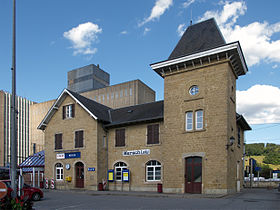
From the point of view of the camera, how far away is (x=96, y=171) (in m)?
23.5

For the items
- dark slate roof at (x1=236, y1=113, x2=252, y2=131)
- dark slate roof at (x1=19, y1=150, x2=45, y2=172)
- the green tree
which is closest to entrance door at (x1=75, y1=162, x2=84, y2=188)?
dark slate roof at (x1=19, y1=150, x2=45, y2=172)

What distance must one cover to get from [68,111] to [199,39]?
1400 centimetres

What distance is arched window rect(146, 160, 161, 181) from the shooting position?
21.9 m

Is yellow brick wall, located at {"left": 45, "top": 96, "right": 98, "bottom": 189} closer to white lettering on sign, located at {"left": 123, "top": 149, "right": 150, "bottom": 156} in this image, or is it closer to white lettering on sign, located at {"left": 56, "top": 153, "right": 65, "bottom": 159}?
white lettering on sign, located at {"left": 56, "top": 153, "right": 65, "bottom": 159}

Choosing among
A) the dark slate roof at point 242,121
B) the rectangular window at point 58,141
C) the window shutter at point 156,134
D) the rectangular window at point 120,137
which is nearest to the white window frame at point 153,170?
the window shutter at point 156,134

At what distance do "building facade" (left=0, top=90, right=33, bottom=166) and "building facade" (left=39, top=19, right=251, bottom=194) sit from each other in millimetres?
59070

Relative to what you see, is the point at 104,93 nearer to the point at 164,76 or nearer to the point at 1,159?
the point at 1,159

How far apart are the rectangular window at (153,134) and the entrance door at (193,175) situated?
3.77 m

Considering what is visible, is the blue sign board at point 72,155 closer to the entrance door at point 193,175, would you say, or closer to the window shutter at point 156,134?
the window shutter at point 156,134

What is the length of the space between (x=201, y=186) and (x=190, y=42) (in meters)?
10.9

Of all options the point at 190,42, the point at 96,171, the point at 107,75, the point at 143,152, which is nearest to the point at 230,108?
the point at 190,42

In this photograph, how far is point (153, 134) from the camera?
22.5 meters

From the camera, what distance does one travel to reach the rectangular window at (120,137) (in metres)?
24.2

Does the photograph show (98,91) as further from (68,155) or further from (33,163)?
(68,155)
